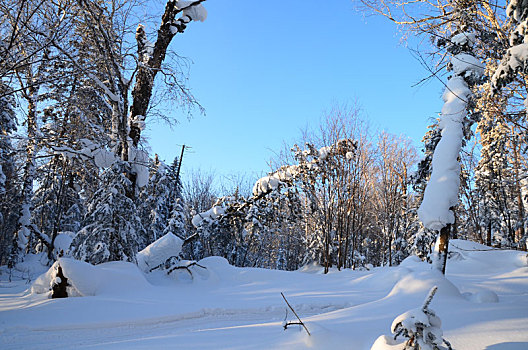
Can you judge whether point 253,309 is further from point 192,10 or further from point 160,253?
point 192,10

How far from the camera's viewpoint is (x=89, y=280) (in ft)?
19.1

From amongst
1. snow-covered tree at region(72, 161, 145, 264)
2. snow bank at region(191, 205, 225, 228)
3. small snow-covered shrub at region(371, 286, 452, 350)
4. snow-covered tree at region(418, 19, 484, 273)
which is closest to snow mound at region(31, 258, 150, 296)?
snow-covered tree at region(72, 161, 145, 264)

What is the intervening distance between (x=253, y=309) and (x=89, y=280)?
318 cm

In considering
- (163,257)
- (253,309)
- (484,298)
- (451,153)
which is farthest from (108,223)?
(451,153)

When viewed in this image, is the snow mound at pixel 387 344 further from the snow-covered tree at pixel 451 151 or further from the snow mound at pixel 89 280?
the snow mound at pixel 89 280

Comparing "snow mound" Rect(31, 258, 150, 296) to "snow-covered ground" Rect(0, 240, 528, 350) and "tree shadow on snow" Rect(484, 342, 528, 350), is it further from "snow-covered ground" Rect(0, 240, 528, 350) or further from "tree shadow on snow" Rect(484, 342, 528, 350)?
"tree shadow on snow" Rect(484, 342, 528, 350)

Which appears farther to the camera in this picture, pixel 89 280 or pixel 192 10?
pixel 192 10

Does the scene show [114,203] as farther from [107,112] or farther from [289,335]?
[289,335]

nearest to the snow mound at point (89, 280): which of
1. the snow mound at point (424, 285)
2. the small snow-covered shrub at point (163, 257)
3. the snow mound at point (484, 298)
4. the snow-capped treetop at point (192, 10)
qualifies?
the small snow-covered shrub at point (163, 257)

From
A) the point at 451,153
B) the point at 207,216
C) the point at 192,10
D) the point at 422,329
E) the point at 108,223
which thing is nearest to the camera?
the point at 422,329

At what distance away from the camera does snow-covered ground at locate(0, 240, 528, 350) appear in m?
2.77

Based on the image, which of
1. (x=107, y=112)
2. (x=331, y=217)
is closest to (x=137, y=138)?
(x=107, y=112)

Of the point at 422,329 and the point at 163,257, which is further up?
the point at 422,329

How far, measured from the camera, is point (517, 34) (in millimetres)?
3625
